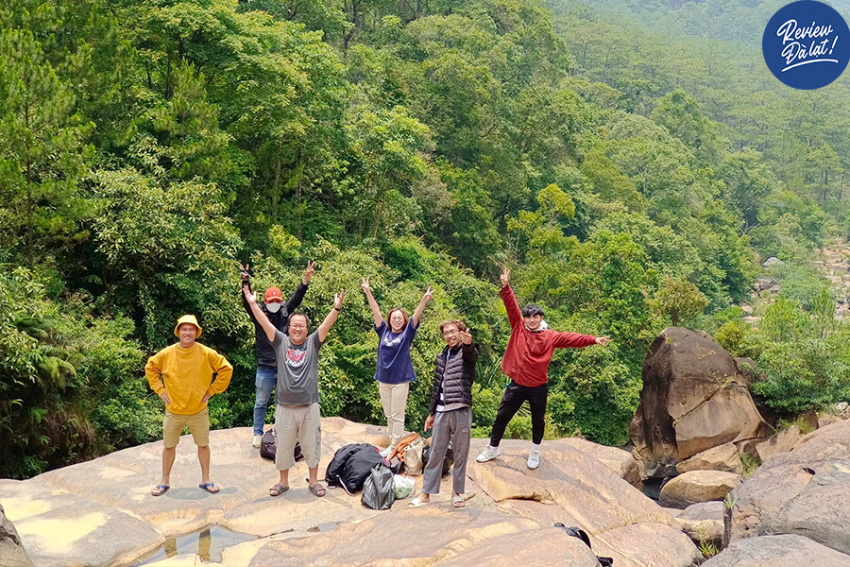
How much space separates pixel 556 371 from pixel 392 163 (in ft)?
27.1

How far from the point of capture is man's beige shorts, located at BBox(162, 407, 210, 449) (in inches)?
264

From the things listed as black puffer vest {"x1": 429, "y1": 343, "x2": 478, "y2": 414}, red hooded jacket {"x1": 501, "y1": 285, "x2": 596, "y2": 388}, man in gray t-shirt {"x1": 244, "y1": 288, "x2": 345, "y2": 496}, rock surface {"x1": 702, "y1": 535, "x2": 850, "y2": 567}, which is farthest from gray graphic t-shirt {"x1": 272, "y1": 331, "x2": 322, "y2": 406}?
rock surface {"x1": 702, "y1": 535, "x2": 850, "y2": 567}

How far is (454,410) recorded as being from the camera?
21.5 feet

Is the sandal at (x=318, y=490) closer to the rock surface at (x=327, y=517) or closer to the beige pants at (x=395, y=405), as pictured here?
the rock surface at (x=327, y=517)

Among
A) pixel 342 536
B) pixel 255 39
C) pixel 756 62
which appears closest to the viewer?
pixel 342 536

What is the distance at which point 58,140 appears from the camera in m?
10.4

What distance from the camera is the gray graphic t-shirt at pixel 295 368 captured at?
21.5 feet

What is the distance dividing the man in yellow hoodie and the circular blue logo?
1901 centimetres

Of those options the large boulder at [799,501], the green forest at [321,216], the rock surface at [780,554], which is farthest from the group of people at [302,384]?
the green forest at [321,216]

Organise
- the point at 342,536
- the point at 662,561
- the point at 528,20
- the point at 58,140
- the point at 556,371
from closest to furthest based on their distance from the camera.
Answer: the point at 342,536 < the point at 662,561 < the point at 58,140 < the point at 556,371 < the point at 528,20

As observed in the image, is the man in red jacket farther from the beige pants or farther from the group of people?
the beige pants

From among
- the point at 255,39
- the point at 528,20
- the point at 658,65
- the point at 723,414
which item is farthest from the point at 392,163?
the point at 658,65

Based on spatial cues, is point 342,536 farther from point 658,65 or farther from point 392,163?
point 658,65

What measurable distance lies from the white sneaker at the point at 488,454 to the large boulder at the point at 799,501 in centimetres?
238
